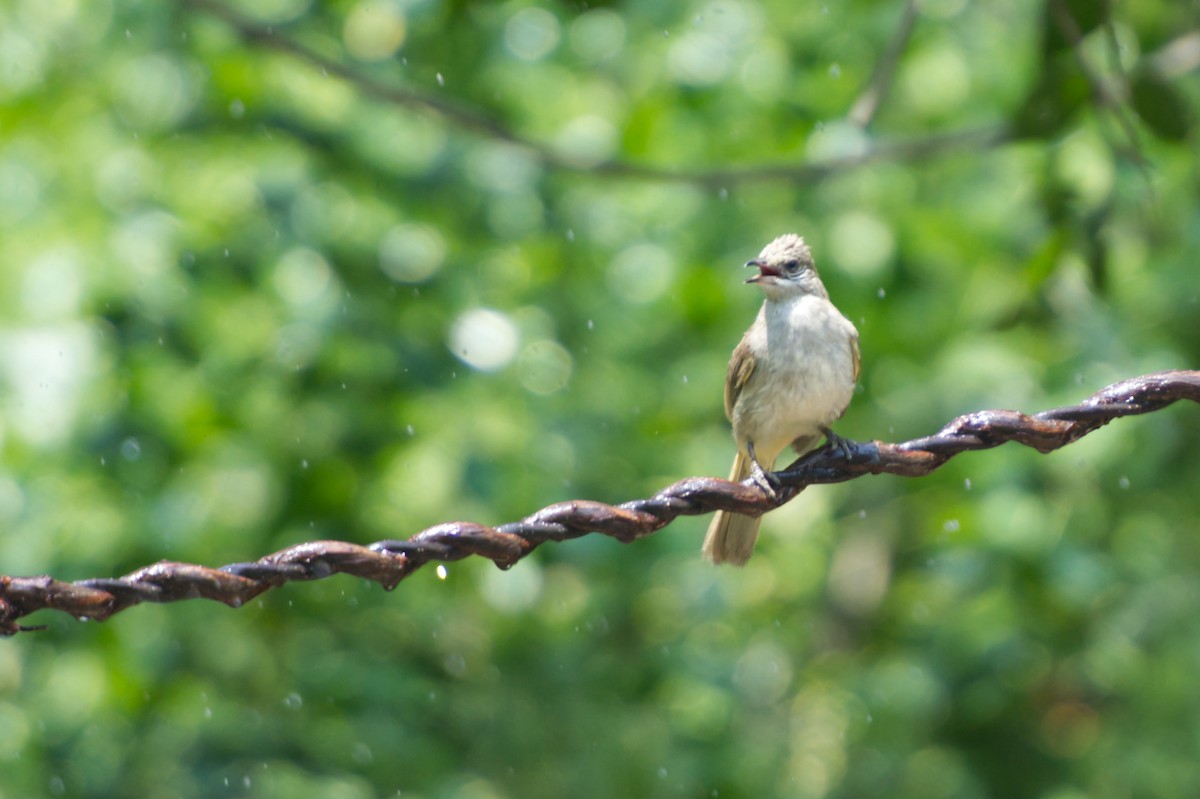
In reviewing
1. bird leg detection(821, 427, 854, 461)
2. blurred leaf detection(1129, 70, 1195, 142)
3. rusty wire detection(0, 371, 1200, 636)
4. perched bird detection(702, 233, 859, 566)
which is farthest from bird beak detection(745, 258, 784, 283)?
rusty wire detection(0, 371, 1200, 636)

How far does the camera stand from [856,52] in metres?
6.65

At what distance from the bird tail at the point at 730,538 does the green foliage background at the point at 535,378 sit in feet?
4.81

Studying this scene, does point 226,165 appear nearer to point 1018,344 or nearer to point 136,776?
point 136,776

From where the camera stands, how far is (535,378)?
6039 mm

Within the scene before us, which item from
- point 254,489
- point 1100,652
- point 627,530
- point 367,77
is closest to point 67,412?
point 254,489

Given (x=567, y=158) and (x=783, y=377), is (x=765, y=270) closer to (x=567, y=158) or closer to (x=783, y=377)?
(x=783, y=377)

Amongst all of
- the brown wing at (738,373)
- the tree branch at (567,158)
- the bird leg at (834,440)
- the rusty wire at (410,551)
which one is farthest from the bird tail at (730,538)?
the tree branch at (567,158)

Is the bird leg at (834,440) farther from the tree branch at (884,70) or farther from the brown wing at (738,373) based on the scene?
the tree branch at (884,70)

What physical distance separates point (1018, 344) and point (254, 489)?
10.4 feet

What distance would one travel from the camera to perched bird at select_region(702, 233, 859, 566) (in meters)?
4.02

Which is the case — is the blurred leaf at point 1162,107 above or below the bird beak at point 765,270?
above

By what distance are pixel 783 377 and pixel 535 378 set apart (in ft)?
6.79

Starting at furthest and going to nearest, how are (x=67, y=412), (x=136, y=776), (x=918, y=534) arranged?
(x=918, y=534) → (x=136, y=776) → (x=67, y=412)

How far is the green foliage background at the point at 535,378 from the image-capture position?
548 centimetres
